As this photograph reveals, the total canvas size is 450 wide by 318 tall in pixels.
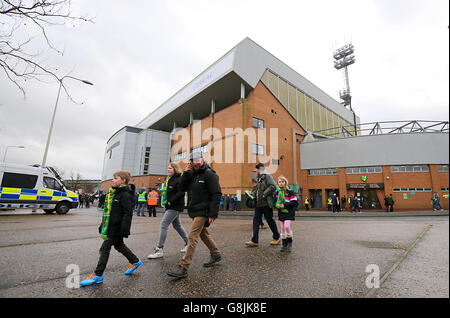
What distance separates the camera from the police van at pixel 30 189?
11211mm

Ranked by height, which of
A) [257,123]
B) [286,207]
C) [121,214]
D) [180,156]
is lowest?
[121,214]

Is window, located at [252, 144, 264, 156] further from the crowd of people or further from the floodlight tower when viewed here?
the floodlight tower

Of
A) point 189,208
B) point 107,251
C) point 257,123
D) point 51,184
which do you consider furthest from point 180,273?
point 257,123

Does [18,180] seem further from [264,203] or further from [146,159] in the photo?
[146,159]

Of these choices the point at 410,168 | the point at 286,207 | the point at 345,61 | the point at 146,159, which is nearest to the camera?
the point at 286,207

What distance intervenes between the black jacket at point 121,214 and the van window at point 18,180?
12843 mm

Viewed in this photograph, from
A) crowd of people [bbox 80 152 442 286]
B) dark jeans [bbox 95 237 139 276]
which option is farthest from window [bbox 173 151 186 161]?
dark jeans [bbox 95 237 139 276]

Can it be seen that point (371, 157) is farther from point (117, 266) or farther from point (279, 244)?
point (117, 266)

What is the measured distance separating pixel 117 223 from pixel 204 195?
4.06 feet

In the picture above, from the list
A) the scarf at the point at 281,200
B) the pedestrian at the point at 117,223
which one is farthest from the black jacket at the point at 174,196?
the scarf at the point at 281,200

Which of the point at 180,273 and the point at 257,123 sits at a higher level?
the point at 257,123

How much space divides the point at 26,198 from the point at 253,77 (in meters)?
22.9

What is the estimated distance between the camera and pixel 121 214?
115 inches
